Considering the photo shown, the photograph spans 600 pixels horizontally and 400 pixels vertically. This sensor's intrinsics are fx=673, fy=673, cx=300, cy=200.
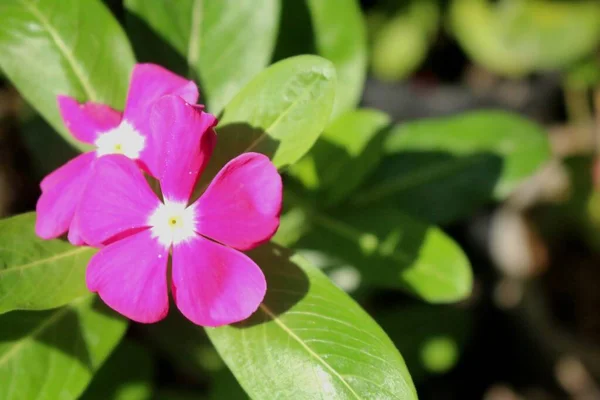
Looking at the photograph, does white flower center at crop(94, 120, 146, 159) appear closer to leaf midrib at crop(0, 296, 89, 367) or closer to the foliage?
the foliage

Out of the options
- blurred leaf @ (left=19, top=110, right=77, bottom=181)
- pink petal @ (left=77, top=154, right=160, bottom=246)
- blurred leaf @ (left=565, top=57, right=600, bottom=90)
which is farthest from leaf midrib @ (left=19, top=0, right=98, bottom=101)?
blurred leaf @ (left=565, top=57, right=600, bottom=90)

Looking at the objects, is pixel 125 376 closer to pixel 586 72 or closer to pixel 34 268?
pixel 34 268

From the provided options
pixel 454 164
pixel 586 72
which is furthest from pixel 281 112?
pixel 586 72

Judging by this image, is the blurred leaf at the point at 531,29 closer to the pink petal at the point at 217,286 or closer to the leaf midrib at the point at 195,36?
the leaf midrib at the point at 195,36

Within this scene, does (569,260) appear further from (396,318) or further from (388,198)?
(388,198)

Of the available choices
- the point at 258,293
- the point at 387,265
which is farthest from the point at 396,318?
the point at 258,293

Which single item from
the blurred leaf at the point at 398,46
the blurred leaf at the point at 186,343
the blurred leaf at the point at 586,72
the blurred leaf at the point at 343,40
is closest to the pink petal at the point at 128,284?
the blurred leaf at the point at 343,40
